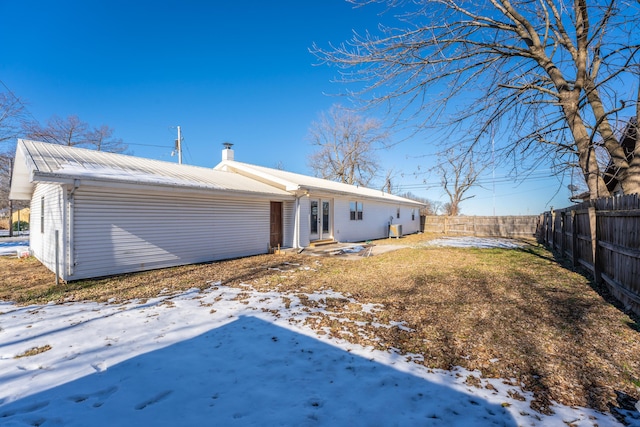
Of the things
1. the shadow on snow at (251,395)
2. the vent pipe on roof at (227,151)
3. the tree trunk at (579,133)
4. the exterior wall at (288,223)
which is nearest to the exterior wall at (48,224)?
the shadow on snow at (251,395)

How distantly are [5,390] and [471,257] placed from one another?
1131cm

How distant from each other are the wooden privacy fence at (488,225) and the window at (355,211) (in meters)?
10.9

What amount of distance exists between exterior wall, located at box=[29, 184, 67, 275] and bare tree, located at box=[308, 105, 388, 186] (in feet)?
77.6

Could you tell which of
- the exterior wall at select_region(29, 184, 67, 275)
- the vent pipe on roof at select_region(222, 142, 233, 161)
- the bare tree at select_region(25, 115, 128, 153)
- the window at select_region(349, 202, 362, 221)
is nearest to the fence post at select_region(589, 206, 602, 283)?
the window at select_region(349, 202, 362, 221)

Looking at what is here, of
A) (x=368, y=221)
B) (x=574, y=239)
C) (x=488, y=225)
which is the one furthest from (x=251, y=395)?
(x=488, y=225)

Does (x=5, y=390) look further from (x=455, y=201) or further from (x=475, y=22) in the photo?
(x=455, y=201)

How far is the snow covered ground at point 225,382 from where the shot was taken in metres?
2.25

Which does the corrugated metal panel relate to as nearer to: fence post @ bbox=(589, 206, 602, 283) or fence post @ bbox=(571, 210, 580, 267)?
fence post @ bbox=(589, 206, 602, 283)

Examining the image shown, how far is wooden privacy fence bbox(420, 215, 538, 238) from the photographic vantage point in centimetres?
2095

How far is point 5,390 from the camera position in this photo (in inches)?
101

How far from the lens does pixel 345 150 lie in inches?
1218

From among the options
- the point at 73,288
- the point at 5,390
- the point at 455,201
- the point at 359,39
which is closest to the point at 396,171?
the point at 455,201

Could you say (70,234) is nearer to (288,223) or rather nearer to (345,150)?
(288,223)

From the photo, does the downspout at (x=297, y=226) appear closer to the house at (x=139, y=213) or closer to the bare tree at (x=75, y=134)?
the house at (x=139, y=213)
